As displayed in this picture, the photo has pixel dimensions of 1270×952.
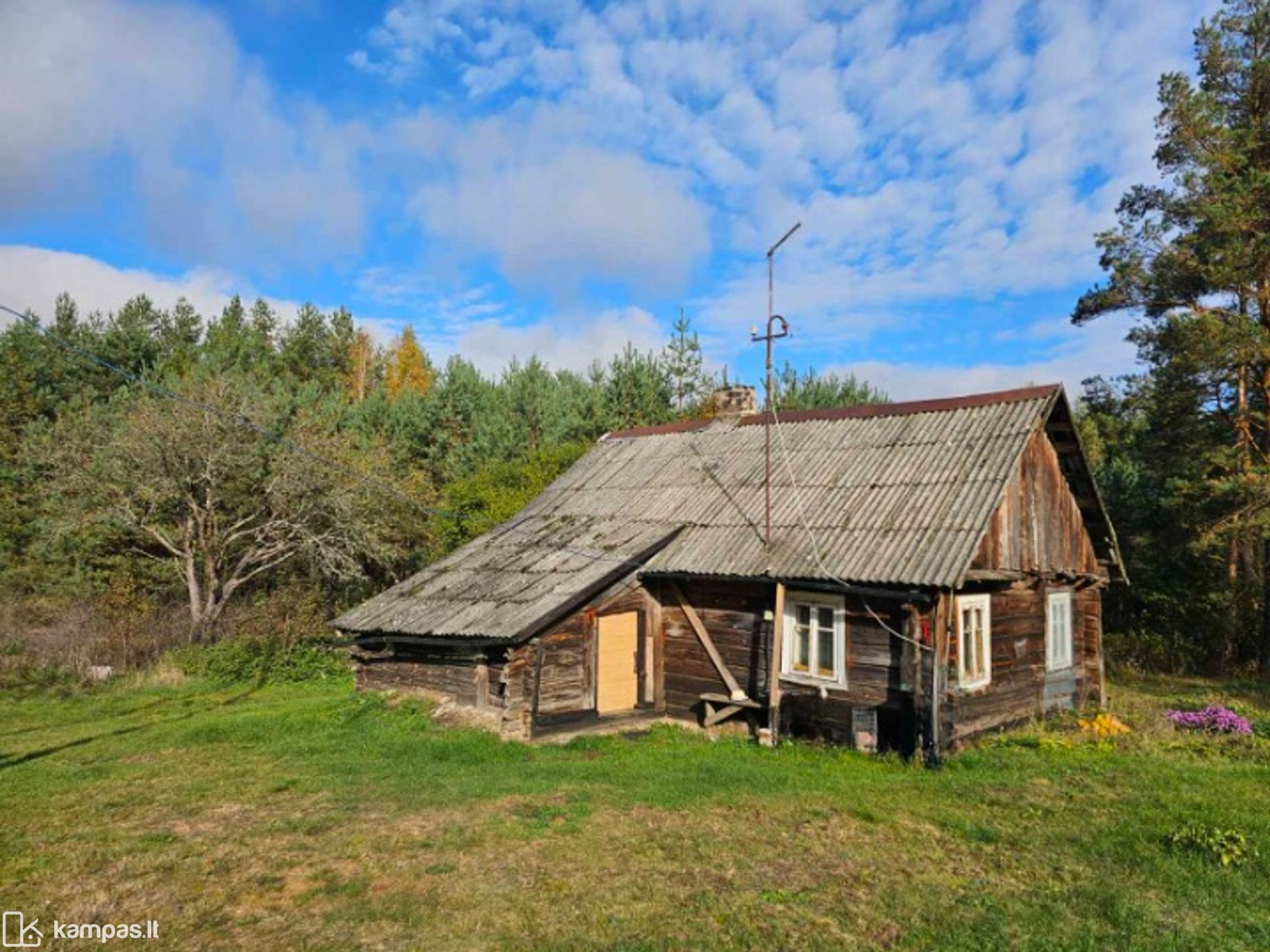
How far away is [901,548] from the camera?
489 inches

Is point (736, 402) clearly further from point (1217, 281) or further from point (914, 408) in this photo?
point (1217, 281)

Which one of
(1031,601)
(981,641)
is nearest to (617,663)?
(981,641)

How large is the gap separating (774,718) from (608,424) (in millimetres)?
20108

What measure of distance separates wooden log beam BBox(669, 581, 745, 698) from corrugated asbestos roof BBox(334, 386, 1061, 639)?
705 mm

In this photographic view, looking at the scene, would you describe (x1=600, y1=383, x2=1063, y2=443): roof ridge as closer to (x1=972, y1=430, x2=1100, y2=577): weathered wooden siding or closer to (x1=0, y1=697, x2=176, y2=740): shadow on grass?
(x1=972, y1=430, x2=1100, y2=577): weathered wooden siding

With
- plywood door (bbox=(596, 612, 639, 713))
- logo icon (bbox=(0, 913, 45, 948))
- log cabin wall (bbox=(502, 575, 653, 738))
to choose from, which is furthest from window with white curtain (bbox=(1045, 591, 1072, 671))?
logo icon (bbox=(0, 913, 45, 948))

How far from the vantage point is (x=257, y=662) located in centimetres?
1950

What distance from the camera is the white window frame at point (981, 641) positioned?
1249 cm

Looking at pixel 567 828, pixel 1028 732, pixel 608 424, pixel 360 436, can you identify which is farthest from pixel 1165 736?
pixel 360 436

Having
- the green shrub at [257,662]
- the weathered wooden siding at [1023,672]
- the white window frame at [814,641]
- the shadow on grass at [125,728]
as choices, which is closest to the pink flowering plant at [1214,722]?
the weathered wooden siding at [1023,672]

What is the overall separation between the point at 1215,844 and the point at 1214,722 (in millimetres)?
6442

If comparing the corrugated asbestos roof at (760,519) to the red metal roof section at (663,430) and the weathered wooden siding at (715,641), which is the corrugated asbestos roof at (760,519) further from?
the red metal roof section at (663,430)

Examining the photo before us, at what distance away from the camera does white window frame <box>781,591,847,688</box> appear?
42.3 ft

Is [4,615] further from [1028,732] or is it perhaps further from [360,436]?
[1028,732]
